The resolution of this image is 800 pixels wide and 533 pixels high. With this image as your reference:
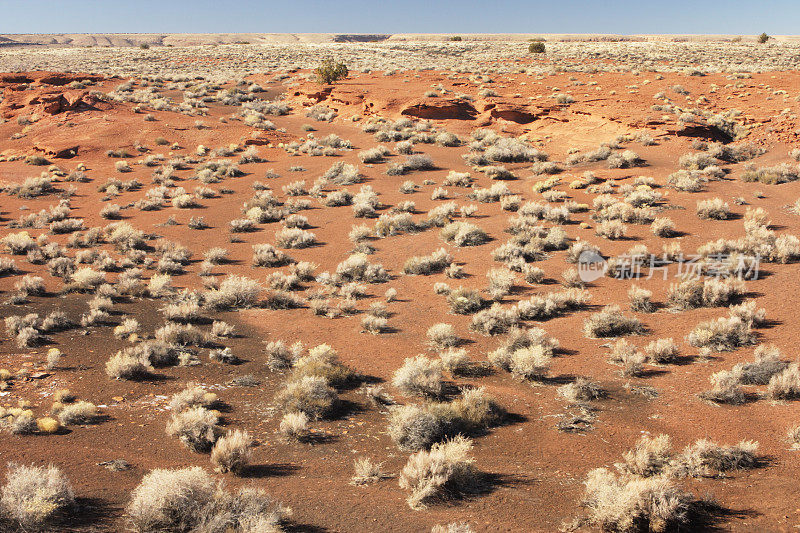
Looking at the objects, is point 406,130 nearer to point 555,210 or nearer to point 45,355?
point 555,210

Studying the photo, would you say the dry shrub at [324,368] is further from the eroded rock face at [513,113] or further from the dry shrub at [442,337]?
the eroded rock face at [513,113]

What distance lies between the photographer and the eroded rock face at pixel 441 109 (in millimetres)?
29609

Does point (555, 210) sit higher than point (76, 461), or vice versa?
point (555, 210)

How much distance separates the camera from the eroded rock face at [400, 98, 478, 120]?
1166 inches

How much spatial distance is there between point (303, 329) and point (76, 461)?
5356 mm

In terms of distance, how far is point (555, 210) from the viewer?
16.0 m

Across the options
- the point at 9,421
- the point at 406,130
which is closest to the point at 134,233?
the point at 9,421

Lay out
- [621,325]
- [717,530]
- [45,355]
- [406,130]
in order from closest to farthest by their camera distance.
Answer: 1. [717,530]
2. [45,355]
3. [621,325]
4. [406,130]

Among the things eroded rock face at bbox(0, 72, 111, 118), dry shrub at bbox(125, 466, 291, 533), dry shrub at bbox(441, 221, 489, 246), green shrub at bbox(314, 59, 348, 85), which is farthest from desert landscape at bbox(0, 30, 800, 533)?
green shrub at bbox(314, 59, 348, 85)

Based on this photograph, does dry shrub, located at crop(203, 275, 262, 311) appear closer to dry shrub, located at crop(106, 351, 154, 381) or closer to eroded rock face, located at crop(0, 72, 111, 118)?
dry shrub, located at crop(106, 351, 154, 381)

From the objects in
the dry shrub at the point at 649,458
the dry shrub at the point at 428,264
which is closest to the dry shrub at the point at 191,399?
the dry shrub at the point at 649,458

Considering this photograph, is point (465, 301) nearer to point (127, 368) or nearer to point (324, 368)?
point (324, 368)

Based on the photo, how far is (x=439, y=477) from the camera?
5.62m

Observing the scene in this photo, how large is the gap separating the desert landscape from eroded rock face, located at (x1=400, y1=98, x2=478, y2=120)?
5.15ft
